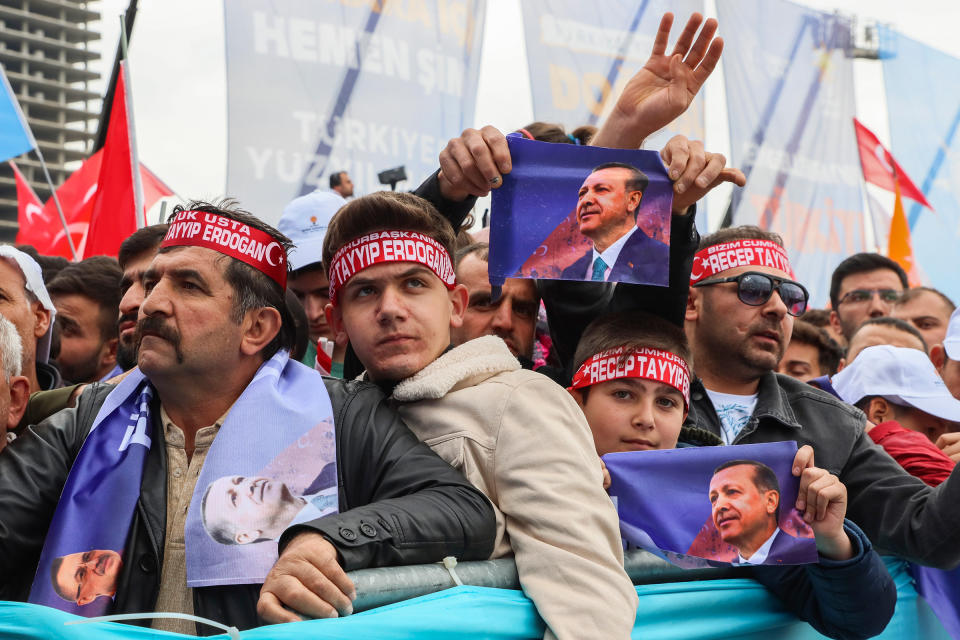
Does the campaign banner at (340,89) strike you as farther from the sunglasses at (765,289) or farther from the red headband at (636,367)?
the red headband at (636,367)

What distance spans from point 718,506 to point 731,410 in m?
1.05

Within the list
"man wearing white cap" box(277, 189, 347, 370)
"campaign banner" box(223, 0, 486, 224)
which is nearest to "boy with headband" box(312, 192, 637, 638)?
"man wearing white cap" box(277, 189, 347, 370)

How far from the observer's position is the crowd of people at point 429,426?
2.07 m

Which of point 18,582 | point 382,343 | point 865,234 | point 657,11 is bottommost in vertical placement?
point 865,234

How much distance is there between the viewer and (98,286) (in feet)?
14.7

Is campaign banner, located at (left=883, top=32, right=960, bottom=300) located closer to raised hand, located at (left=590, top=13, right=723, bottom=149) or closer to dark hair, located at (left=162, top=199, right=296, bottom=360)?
raised hand, located at (left=590, top=13, right=723, bottom=149)

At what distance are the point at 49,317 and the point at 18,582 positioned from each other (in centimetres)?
154

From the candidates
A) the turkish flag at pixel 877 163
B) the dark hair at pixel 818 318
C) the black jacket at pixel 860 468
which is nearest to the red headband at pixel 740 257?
the black jacket at pixel 860 468

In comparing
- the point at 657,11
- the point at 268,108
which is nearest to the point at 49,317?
the point at 268,108

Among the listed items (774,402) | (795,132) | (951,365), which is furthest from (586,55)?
(774,402)

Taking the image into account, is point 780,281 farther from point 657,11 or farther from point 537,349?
point 657,11

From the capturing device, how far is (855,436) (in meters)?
3.11

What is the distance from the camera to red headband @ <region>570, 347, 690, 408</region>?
2.87m

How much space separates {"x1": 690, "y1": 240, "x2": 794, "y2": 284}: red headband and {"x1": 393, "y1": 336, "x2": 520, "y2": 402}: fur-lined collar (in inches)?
49.8
